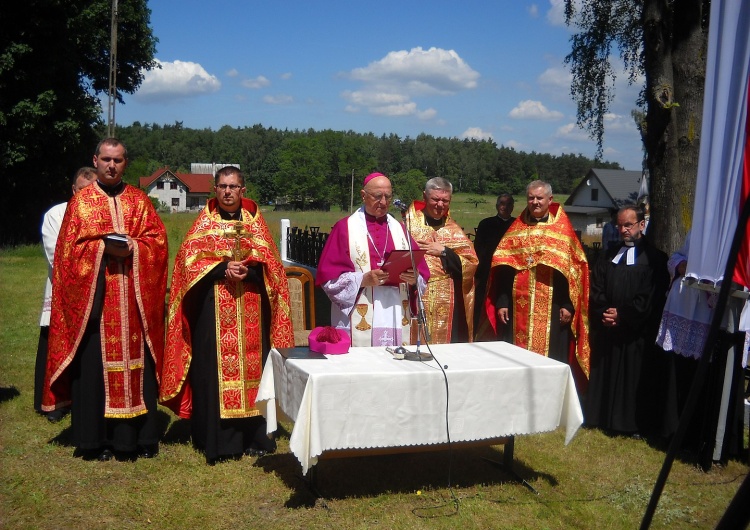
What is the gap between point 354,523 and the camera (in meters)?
4.46

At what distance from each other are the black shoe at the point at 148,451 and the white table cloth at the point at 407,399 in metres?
1.21

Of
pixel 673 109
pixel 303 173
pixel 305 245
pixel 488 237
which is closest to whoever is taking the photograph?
pixel 488 237

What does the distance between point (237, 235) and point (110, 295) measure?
3.39 ft

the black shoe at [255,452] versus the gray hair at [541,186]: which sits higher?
the gray hair at [541,186]

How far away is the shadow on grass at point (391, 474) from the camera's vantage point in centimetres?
491

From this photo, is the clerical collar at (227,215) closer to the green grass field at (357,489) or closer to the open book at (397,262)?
the open book at (397,262)

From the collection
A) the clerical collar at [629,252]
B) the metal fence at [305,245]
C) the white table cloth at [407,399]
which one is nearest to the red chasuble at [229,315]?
the white table cloth at [407,399]

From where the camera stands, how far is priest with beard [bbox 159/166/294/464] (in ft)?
18.1

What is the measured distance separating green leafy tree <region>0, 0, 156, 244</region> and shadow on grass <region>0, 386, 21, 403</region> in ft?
55.6

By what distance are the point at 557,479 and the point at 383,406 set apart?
1.69m

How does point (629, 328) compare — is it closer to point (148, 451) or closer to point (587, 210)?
point (148, 451)

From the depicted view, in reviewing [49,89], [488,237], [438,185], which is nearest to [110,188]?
[438,185]

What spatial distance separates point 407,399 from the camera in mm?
4496

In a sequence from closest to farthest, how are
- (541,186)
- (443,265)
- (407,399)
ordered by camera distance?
1. (407,399)
2. (541,186)
3. (443,265)
